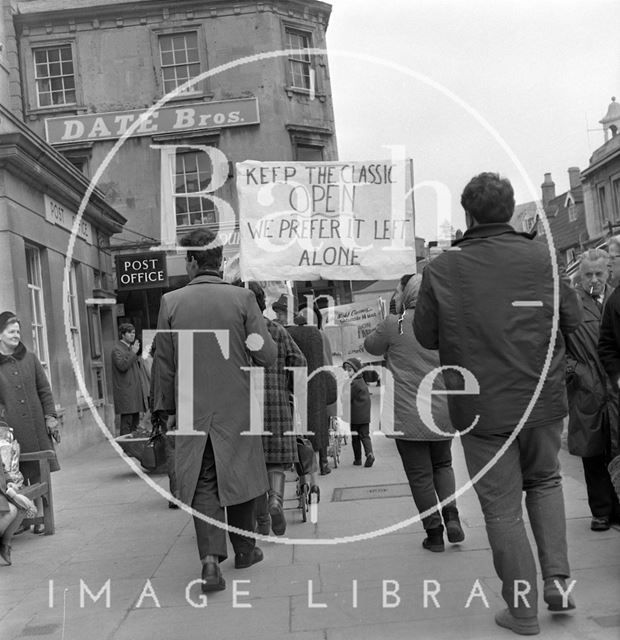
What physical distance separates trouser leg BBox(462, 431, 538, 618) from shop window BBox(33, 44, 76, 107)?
23.1m

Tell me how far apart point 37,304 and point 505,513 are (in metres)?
11.2

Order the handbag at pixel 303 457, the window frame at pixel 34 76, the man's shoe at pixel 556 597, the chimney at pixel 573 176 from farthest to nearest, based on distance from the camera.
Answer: the chimney at pixel 573 176
the window frame at pixel 34 76
the handbag at pixel 303 457
the man's shoe at pixel 556 597

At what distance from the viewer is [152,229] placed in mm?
25000

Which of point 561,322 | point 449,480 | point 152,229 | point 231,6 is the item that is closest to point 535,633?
point 561,322

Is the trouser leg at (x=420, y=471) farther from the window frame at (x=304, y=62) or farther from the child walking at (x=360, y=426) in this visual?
the window frame at (x=304, y=62)

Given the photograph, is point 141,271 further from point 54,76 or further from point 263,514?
point 263,514

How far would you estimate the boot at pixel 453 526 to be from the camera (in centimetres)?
593

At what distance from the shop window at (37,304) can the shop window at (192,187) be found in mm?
11028

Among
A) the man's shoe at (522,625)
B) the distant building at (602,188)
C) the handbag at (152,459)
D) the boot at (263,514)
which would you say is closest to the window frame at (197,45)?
the handbag at (152,459)

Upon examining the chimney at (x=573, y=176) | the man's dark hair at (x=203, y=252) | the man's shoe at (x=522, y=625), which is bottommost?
the man's shoe at (x=522, y=625)

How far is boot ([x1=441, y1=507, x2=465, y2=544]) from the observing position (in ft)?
19.4

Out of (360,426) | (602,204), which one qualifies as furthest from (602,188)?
(360,426)

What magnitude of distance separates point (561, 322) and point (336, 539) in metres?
2.71

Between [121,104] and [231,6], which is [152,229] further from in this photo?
[231,6]
